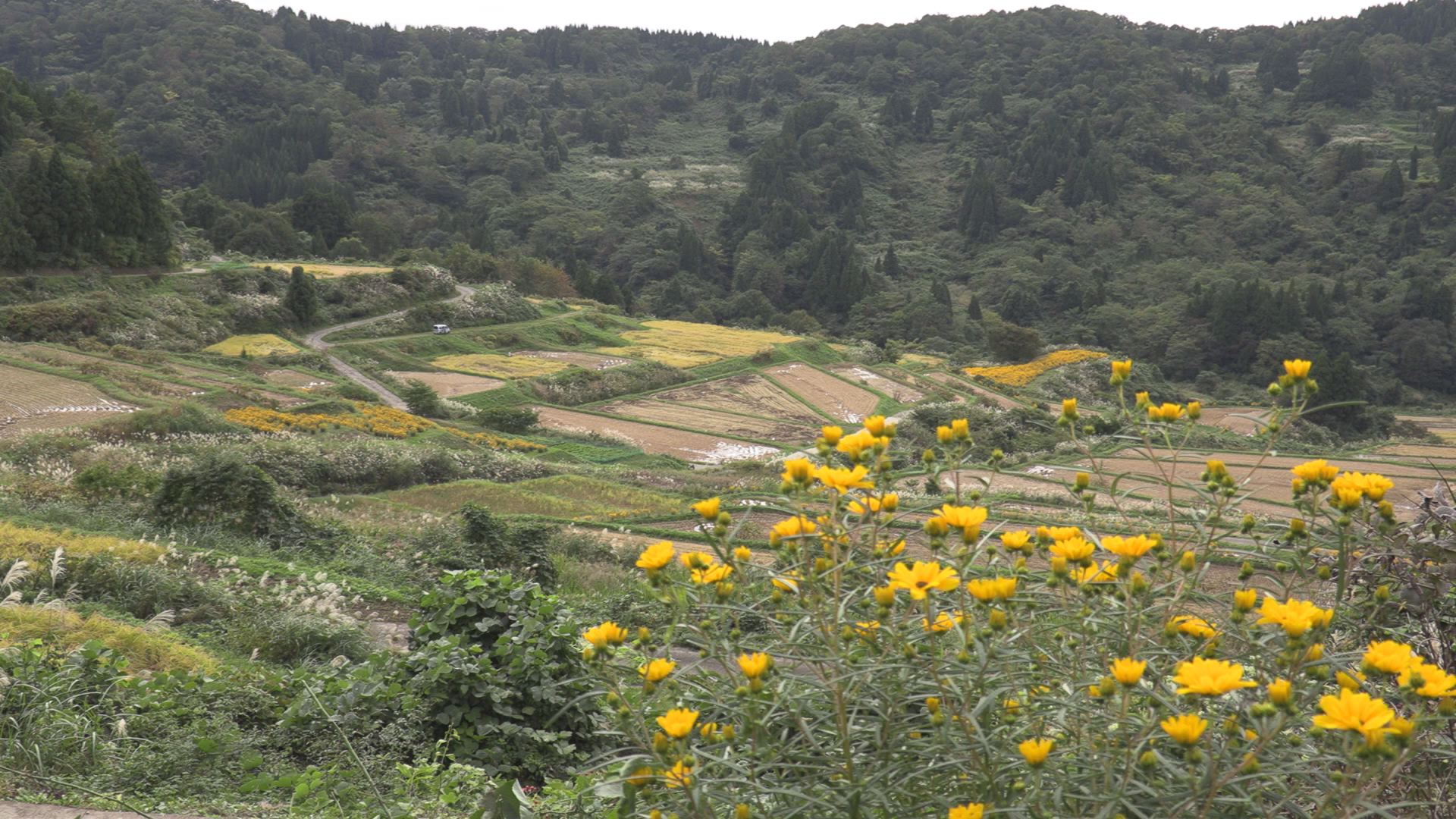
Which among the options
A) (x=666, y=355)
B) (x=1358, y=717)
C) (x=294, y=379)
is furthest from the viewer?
(x=666, y=355)

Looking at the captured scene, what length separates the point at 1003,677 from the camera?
182 cm

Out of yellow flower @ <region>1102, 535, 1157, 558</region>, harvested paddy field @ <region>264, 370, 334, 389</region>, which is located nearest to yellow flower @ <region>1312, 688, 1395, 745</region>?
yellow flower @ <region>1102, 535, 1157, 558</region>

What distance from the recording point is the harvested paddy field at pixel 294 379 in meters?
27.3

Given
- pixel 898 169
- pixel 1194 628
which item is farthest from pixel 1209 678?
pixel 898 169

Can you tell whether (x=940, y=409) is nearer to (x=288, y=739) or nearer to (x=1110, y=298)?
(x=288, y=739)

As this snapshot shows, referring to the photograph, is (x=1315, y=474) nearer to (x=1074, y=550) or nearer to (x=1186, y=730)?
(x=1074, y=550)

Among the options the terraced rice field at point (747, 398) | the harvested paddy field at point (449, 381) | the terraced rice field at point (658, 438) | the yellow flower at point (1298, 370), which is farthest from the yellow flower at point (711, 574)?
the harvested paddy field at point (449, 381)

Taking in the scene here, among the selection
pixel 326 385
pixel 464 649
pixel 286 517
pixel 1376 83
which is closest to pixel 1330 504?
pixel 464 649

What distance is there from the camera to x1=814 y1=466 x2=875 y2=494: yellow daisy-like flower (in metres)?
1.80

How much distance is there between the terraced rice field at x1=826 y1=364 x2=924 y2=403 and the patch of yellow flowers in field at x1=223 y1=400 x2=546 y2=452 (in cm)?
1526

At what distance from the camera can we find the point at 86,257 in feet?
107

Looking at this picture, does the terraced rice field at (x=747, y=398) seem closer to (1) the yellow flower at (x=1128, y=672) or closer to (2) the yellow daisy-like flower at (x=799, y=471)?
(2) the yellow daisy-like flower at (x=799, y=471)

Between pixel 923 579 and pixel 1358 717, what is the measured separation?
24.5 inches

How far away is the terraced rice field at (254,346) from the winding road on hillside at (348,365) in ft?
3.75
